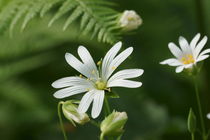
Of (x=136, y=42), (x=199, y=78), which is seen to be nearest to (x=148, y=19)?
(x=136, y=42)

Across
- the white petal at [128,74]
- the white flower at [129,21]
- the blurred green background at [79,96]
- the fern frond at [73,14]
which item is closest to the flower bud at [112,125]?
the white petal at [128,74]

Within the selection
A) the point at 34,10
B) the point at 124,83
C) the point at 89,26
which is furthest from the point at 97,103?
the point at 34,10


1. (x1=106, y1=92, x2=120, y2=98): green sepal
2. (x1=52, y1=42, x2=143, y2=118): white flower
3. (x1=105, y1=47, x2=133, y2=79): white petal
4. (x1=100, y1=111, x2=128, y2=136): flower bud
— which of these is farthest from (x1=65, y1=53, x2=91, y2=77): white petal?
(x1=100, y1=111, x2=128, y2=136): flower bud

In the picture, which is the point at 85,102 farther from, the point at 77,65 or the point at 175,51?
the point at 175,51

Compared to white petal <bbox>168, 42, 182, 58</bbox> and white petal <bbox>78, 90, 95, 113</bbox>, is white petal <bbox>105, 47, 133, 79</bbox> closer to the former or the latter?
white petal <bbox>78, 90, 95, 113</bbox>

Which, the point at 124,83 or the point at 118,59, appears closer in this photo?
the point at 124,83

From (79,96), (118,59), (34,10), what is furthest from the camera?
(79,96)

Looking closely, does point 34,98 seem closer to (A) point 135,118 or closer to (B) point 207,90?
(A) point 135,118
